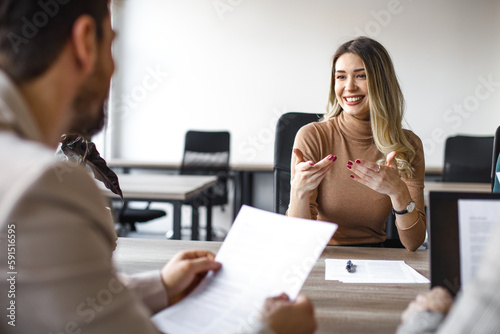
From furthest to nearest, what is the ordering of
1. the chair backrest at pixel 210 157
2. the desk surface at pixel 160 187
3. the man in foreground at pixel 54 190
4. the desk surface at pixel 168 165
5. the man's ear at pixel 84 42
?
1. the desk surface at pixel 168 165
2. the chair backrest at pixel 210 157
3. the desk surface at pixel 160 187
4. the man's ear at pixel 84 42
5. the man in foreground at pixel 54 190

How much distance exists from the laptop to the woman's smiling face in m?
0.98

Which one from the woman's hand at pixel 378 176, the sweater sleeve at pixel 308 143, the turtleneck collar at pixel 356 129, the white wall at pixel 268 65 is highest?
the white wall at pixel 268 65

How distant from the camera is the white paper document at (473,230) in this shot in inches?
29.7

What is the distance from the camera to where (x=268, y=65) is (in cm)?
494

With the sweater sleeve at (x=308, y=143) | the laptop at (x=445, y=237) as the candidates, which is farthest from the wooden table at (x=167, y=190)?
the laptop at (x=445, y=237)

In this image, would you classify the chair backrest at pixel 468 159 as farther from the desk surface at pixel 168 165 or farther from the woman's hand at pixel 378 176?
the woman's hand at pixel 378 176

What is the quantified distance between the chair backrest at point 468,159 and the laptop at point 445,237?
120 inches

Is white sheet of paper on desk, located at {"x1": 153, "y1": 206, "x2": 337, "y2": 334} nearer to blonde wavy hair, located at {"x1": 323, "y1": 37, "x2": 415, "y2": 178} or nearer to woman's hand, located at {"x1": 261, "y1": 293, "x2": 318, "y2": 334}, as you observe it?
woman's hand, located at {"x1": 261, "y1": 293, "x2": 318, "y2": 334}

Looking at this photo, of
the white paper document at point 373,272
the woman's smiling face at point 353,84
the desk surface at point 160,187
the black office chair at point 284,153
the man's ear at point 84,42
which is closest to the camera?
the man's ear at point 84,42

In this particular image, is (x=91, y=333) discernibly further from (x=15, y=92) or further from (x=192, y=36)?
(x=192, y=36)

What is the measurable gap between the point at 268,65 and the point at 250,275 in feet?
14.3

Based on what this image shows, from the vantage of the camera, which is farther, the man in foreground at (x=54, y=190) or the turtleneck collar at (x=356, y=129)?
the turtleneck collar at (x=356, y=129)

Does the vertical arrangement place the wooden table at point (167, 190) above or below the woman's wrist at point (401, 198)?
below

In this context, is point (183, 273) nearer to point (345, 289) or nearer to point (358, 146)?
point (345, 289)
